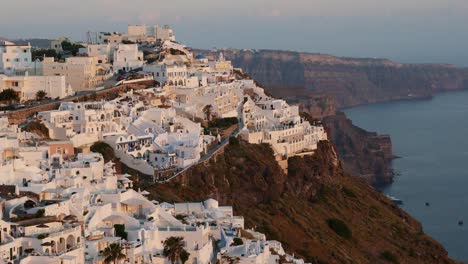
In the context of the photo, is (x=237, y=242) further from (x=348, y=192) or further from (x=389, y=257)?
(x=348, y=192)

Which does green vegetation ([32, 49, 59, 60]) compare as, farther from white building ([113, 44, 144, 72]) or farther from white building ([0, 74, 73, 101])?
white building ([0, 74, 73, 101])

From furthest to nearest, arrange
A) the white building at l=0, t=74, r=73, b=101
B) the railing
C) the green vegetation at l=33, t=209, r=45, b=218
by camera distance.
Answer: the white building at l=0, t=74, r=73, b=101 → the green vegetation at l=33, t=209, r=45, b=218 → the railing

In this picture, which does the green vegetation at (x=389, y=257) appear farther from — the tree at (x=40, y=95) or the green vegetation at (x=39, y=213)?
the green vegetation at (x=39, y=213)

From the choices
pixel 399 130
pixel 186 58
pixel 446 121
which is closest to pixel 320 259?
pixel 186 58

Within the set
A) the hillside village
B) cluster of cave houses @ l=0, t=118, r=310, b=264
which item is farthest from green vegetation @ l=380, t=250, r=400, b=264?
cluster of cave houses @ l=0, t=118, r=310, b=264

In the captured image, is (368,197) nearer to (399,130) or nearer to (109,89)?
(109,89)
